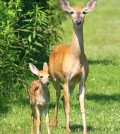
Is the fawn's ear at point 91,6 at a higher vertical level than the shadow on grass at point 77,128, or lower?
higher

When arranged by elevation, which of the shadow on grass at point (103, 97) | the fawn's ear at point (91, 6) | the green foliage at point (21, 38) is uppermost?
the fawn's ear at point (91, 6)

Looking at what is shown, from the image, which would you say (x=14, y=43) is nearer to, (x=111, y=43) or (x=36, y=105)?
(x=36, y=105)

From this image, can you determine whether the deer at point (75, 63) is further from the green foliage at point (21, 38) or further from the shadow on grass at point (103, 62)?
the shadow on grass at point (103, 62)

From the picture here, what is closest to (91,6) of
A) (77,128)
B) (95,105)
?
(77,128)

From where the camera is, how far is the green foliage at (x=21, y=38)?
14.6 metres

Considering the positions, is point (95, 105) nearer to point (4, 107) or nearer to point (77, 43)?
point (4, 107)

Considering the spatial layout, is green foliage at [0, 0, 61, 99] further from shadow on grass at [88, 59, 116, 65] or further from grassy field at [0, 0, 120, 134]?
shadow on grass at [88, 59, 116, 65]

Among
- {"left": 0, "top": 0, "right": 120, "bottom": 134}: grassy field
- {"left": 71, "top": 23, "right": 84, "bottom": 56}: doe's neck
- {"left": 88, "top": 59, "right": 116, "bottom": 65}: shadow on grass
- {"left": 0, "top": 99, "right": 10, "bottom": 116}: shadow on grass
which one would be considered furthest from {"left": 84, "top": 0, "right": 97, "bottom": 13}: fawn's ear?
{"left": 88, "top": 59, "right": 116, "bottom": 65}: shadow on grass

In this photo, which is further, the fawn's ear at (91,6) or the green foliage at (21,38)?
the green foliage at (21,38)

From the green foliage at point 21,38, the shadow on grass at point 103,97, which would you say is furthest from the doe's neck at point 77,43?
the shadow on grass at point 103,97

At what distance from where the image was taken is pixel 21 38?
16266 millimetres

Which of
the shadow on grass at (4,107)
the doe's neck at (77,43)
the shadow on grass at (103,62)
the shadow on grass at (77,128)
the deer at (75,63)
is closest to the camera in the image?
the deer at (75,63)

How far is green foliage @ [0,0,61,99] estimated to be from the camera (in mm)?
14578

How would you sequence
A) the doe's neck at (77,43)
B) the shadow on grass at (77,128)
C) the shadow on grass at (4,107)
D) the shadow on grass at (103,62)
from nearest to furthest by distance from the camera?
the doe's neck at (77,43), the shadow on grass at (77,128), the shadow on grass at (4,107), the shadow on grass at (103,62)
